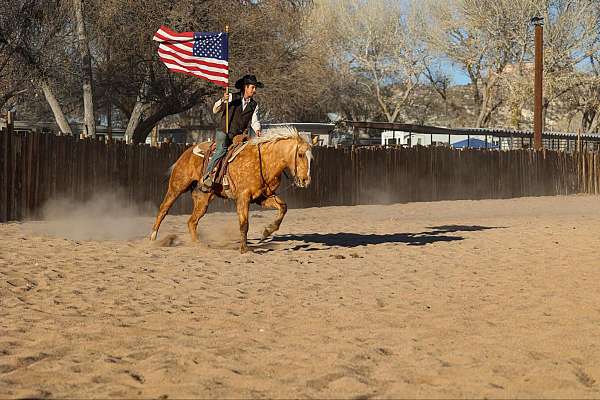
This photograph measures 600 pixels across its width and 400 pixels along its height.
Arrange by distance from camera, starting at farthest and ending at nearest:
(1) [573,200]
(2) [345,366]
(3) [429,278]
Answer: (1) [573,200]
(3) [429,278]
(2) [345,366]

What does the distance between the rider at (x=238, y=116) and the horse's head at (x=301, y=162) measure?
3.12ft

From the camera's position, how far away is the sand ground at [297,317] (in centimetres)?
560

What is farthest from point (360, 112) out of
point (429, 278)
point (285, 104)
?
point (429, 278)

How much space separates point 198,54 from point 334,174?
11.6 meters

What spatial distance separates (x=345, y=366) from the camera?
6.00 m

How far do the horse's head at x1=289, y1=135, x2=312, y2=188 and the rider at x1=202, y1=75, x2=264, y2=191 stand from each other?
0.95m

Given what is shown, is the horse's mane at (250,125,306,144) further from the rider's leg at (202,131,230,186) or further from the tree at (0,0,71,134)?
the tree at (0,0,71,134)

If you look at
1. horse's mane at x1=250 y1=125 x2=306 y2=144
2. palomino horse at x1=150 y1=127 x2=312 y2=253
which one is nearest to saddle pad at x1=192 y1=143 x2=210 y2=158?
palomino horse at x1=150 y1=127 x2=312 y2=253

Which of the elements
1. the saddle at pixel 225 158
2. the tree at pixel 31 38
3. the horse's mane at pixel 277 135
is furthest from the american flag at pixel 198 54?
the tree at pixel 31 38

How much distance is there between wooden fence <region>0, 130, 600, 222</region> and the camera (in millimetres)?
18156

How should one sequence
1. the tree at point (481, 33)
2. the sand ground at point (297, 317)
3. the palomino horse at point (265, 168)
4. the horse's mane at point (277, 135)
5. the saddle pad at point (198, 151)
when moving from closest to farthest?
the sand ground at point (297, 317) < the palomino horse at point (265, 168) < the horse's mane at point (277, 135) < the saddle pad at point (198, 151) < the tree at point (481, 33)

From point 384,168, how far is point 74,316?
73.7 feet

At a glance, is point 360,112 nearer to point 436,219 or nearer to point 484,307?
point 436,219

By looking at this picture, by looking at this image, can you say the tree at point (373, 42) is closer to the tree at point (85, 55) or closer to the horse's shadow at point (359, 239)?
the tree at point (85, 55)
